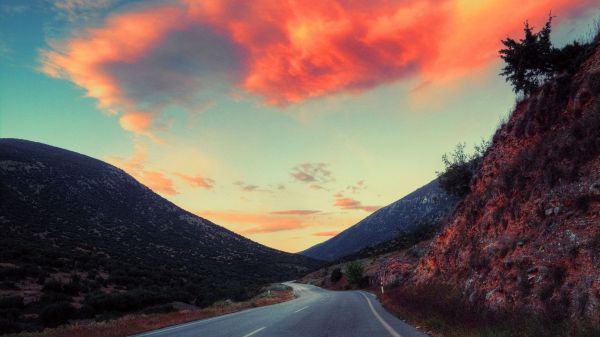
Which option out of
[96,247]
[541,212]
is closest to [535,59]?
[541,212]

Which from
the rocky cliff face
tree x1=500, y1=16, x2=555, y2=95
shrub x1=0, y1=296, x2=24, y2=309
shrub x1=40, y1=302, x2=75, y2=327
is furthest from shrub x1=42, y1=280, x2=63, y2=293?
tree x1=500, y1=16, x2=555, y2=95

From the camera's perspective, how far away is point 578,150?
12.6 m

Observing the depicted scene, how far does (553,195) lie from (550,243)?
7.03ft

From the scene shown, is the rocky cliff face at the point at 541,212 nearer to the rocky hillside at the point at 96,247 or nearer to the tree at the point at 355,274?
the rocky hillside at the point at 96,247

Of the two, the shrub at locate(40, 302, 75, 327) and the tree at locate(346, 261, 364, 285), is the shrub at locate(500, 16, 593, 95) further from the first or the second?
the tree at locate(346, 261, 364, 285)

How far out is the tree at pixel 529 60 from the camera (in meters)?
18.3

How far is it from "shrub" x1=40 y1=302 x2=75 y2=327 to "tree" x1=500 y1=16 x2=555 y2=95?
90.7 feet

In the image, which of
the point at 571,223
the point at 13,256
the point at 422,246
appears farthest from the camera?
the point at 422,246

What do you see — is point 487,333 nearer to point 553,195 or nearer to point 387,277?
point 553,195

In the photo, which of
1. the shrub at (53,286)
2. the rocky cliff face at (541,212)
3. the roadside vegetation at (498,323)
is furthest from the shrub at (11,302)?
the rocky cliff face at (541,212)

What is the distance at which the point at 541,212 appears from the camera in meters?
13.0

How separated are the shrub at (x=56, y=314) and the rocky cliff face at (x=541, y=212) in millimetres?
21393

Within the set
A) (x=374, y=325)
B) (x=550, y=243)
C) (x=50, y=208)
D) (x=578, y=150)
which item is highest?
(x=50, y=208)

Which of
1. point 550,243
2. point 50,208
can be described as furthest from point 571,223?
point 50,208
